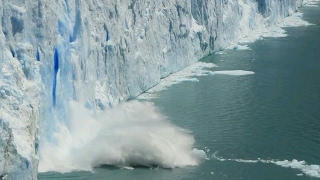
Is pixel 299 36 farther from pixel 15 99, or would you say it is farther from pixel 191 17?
pixel 15 99

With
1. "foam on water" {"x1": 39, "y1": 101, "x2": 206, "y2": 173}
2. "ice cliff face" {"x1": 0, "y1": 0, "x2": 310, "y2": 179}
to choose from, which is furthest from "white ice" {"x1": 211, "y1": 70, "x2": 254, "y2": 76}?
"foam on water" {"x1": 39, "y1": 101, "x2": 206, "y2": 173}

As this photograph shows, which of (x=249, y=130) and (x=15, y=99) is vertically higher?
(x=15, y=99)

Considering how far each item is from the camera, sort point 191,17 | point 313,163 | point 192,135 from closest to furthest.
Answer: point 313,163, point 192,135, point 191,17

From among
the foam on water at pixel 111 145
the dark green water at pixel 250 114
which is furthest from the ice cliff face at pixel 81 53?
the dark green water at pixel 250 114

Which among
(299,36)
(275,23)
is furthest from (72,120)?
(275,23)

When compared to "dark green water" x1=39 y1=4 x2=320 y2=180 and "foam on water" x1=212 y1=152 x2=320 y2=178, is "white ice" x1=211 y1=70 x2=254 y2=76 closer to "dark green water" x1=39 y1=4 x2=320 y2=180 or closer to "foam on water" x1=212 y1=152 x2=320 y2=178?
"dark green water" x1=39 y1=4 x2=320 y2=180
